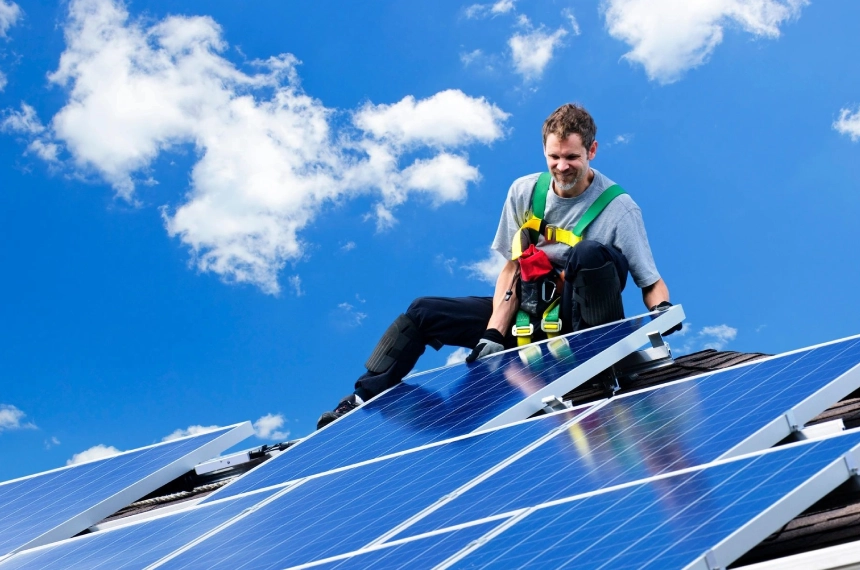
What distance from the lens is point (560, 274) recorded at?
29.6ft

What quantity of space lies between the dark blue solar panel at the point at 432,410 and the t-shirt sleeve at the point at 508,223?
1092mm

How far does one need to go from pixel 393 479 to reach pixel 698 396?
5.54 feet

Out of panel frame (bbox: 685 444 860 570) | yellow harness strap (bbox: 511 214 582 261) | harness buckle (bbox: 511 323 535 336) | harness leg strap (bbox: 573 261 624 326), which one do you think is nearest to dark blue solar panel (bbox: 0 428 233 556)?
harness buckle (bbox: 511 323 535 336)

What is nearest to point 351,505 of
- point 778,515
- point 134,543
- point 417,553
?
point 417,553

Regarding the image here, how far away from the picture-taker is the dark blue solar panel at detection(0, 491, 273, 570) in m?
6.24

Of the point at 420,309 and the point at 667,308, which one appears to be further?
the point at 420,309

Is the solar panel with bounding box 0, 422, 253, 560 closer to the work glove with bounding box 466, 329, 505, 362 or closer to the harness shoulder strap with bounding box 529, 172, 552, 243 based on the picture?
the work glove with bounding box 466, 329, 505, 362

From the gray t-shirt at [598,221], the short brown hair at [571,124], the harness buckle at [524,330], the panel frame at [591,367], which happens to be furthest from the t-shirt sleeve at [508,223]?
the panel frame at [591,367]

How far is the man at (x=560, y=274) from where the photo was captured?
877cm

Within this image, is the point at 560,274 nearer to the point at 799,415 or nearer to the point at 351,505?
the point at 351,505

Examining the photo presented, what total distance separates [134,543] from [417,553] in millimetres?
2756

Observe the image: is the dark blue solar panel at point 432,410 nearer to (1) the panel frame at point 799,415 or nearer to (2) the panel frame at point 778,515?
(1) the panel frame at point 799,415

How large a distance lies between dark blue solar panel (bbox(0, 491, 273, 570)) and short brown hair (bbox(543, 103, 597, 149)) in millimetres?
3803

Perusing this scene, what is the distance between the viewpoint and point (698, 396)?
5.95 metres
